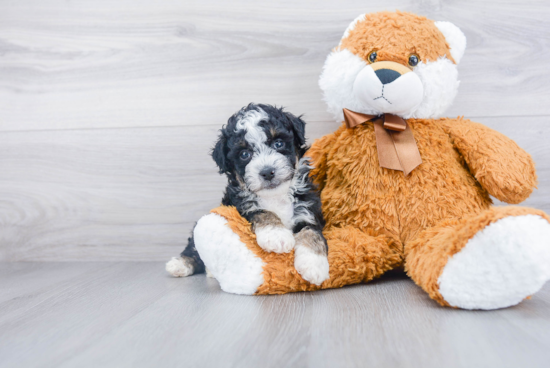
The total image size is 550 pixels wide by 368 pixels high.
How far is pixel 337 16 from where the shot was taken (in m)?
1.90

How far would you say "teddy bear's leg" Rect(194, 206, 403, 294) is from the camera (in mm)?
1280

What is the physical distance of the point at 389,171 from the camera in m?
1.46

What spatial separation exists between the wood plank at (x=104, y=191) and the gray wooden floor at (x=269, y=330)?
0.59 metres

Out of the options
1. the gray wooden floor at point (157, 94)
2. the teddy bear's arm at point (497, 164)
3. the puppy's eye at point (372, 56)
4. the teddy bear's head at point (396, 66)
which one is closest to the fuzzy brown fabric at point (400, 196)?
the teddy bear's arm at point (497, 164)

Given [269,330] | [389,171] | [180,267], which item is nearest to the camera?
[269,330]

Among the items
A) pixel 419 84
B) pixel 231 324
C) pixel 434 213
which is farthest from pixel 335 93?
pixel 231 324

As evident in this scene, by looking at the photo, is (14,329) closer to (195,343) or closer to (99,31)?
(195,343)

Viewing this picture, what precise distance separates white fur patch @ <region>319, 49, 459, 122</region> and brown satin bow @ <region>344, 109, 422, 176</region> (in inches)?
1.3

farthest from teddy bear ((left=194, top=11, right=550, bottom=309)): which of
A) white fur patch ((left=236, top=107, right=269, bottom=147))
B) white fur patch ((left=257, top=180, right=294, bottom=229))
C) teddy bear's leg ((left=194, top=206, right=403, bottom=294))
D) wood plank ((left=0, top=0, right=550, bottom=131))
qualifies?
wood plank ((left=0, top=0, right=550, bottom=131))

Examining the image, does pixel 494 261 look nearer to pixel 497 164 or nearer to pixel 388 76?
pixel 497 164

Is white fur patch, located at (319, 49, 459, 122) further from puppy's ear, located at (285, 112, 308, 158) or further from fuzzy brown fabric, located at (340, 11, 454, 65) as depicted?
puppy's ear, located at (285, 112, 308, 158)

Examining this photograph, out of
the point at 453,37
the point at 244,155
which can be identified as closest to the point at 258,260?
the point at 244,155

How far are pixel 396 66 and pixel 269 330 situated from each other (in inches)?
36.8

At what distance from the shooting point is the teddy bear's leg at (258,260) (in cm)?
128
